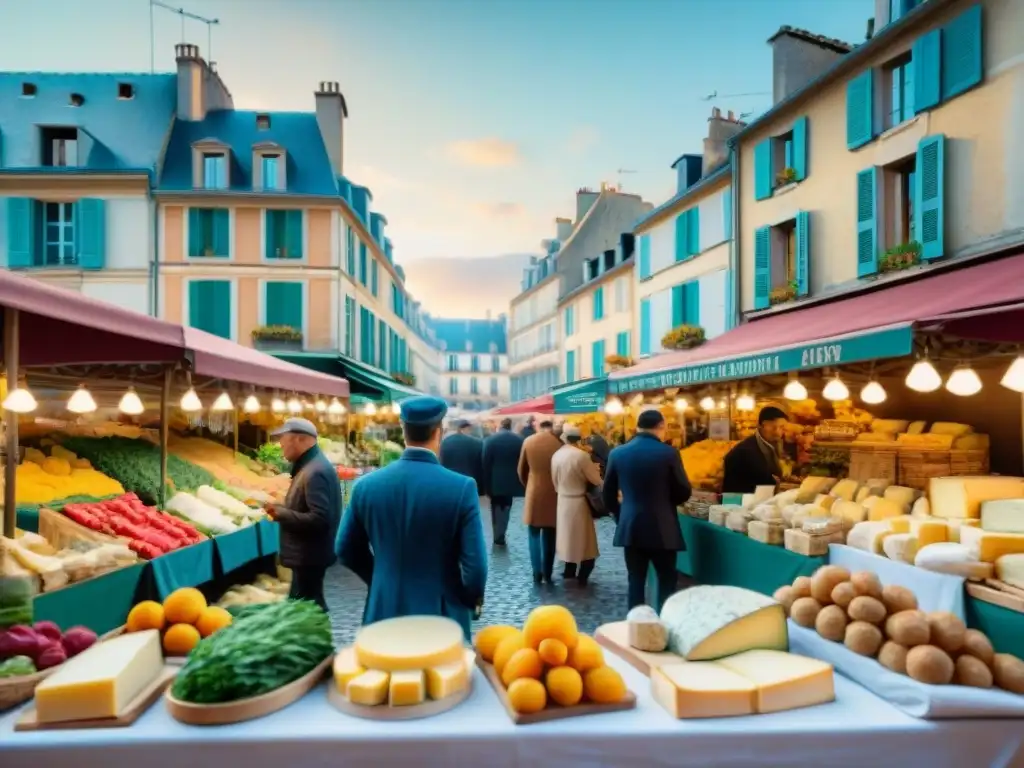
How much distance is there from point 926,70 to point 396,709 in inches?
410

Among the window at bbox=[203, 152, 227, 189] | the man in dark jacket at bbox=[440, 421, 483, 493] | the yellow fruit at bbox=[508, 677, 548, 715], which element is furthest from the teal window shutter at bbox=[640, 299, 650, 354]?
the yellow fruit at bbox=[508, 677, 548, 715]

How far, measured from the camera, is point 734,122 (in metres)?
17.1

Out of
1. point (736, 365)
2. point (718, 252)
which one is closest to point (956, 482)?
point (736, 365)

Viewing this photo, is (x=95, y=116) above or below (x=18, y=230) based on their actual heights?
above

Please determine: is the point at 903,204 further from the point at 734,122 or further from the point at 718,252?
the point at 734,122

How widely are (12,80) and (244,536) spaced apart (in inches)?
826

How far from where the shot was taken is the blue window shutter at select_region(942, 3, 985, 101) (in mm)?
8031

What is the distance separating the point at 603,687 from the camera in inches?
84.0

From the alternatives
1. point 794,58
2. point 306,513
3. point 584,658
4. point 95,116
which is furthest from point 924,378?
point 95,116

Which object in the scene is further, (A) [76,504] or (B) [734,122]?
(B) [734,122]

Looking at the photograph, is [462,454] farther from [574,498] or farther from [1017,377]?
[1017,377]

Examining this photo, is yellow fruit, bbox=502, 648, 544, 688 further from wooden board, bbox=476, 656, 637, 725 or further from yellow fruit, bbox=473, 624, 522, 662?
yellow fruit, bbox=473, 624, 522, 662

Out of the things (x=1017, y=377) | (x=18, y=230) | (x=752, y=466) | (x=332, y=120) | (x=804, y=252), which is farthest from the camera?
(x=332, y=120)

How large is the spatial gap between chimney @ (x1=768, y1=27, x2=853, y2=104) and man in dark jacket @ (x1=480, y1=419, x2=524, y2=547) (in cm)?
871
